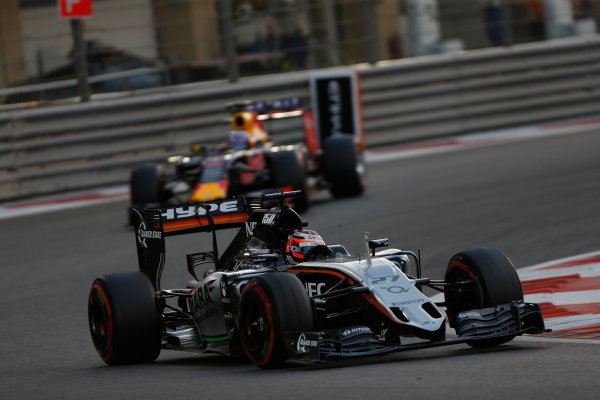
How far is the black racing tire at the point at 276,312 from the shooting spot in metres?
6.33

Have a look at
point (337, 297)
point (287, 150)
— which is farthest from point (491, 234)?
point (337, 297)

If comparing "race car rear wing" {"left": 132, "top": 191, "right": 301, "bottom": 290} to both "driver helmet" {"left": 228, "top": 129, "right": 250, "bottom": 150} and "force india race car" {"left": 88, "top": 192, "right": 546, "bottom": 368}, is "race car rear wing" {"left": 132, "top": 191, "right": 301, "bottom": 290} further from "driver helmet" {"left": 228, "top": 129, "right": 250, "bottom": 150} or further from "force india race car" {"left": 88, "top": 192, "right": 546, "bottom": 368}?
"driver helmet" {"left": 228, "top": 129, "right": 250, "bottom": 150}

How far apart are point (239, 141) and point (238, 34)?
4.06 metres

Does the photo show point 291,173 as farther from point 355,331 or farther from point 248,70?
point 355,331

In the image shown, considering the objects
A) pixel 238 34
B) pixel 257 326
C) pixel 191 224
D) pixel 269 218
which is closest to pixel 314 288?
pixel 257 326

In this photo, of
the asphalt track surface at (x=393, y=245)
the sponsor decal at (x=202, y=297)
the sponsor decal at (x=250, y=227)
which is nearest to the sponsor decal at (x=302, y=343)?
the asphalt track surface at (x=393, y=245)

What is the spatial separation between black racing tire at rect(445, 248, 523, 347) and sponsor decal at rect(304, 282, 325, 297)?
2.65ft

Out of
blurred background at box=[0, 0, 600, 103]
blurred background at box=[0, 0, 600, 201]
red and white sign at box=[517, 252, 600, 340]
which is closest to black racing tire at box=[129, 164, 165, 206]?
blurred background at box=[0, 0, 600, 201]

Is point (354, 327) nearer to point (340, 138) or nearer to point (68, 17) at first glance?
point (340, 138)

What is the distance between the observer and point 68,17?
16.8m

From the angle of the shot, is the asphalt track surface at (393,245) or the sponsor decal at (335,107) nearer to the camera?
the asphalt track surface at (393,245)

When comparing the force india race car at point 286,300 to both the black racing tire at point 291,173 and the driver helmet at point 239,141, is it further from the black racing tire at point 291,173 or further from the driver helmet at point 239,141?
the driver helmet at point 239,141

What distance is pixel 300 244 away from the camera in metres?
7.44

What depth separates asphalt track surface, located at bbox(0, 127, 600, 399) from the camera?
584 cm
